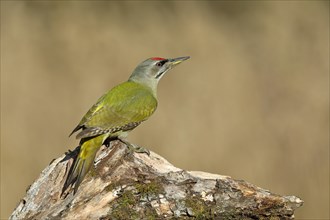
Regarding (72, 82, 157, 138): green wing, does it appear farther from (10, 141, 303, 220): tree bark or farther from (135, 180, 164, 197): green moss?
(135, 180, 164, 197): green moss

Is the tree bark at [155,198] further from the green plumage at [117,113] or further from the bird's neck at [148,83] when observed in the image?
the bird's neck at [148,83]

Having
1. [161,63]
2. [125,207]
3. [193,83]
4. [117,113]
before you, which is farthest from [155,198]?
[193,83]

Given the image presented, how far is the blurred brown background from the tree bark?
158 inches

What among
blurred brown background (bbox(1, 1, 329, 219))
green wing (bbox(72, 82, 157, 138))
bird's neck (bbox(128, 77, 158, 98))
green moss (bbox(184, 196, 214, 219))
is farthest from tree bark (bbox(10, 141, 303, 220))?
blurred brown background (bbox(1, 1, 329, 219))

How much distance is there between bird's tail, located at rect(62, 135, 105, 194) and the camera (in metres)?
5.97

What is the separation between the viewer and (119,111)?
22.6 ft

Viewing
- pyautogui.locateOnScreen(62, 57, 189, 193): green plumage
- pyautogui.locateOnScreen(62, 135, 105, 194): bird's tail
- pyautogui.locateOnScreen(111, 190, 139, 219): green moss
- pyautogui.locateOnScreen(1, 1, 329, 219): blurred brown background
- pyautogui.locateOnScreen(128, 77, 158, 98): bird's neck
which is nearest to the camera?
pyautogui.locateOnScreen(111, 190, 139, 219): green moss

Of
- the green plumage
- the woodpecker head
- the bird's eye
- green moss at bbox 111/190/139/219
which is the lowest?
green moss at bbox 111/190/139/219

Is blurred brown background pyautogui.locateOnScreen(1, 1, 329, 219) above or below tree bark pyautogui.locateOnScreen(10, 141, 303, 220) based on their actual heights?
above

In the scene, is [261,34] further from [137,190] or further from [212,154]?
[137,190]

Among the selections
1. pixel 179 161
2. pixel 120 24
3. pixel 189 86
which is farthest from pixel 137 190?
pixel 120 24

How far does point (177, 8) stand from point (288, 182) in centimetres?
329

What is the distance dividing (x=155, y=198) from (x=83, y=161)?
0.82m

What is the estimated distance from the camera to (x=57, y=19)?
36.4 ft
